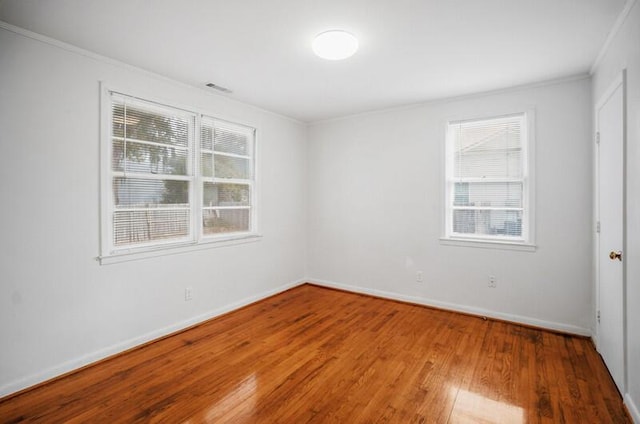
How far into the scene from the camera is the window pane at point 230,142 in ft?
12.6

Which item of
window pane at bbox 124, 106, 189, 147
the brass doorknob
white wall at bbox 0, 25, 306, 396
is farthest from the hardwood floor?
window pane at bbox 124, 106, 189, 147

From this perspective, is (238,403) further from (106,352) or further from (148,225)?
(148,225)

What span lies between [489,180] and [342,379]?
277 centimetres

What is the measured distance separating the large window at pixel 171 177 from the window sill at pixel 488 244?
2604 mm

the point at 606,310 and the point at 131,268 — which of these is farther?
the point at 131,268

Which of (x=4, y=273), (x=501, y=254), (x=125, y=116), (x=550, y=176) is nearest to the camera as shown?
(x=4, y=273)

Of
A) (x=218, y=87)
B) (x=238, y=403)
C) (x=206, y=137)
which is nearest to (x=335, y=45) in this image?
(x=218, y=87)

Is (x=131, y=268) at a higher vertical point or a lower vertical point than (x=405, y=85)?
lower

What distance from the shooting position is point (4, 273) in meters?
2.27

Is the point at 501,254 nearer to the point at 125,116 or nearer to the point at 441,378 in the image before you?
the point at 441,378

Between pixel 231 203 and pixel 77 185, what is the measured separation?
66.0 inches

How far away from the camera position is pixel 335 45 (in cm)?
249

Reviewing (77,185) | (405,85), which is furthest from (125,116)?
(405,85)

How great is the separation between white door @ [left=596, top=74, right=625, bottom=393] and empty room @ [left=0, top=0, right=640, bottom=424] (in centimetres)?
3
